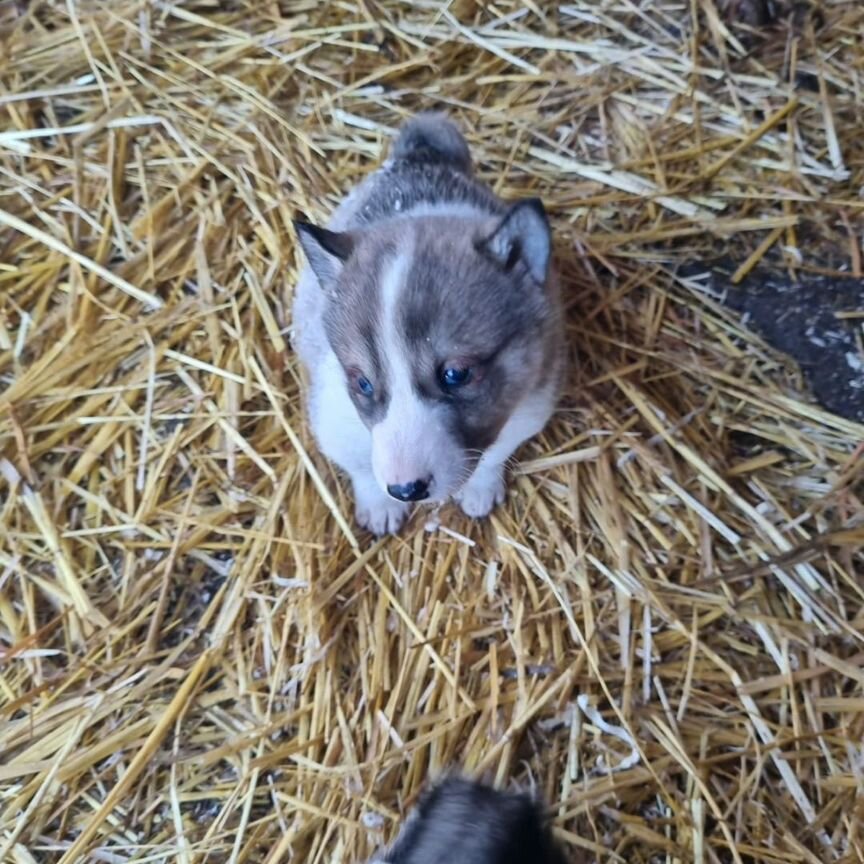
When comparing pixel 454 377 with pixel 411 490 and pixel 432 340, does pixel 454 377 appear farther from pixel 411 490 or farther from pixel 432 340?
pixel 411 490

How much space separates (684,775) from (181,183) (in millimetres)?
2687

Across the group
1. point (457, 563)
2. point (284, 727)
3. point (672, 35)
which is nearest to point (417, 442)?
point (457, 563)

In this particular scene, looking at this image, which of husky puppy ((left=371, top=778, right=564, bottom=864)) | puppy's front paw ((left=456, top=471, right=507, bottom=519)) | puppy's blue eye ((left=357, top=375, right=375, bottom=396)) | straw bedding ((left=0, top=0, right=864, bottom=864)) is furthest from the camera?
puppy's front paw ((left=456, top=471, right=507, bottom=519))

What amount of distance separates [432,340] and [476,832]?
1121 mm

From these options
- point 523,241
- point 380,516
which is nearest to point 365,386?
point 523,241

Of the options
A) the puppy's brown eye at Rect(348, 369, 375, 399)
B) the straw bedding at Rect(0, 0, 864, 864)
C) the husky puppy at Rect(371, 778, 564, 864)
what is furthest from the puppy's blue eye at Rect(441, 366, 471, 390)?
the husky puppy at Rect(371, 778, 564, 864)

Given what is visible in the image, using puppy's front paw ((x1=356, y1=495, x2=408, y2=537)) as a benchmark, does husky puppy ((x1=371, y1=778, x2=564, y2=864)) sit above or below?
above

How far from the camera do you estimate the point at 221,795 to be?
2.74 meters

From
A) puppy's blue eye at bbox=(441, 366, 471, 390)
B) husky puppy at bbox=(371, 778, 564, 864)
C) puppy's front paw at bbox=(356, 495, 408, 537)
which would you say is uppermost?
puppy's blue eye at bbox=(441, 366, 471, 390)

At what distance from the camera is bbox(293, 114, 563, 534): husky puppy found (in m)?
2.30

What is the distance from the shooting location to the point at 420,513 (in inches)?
121

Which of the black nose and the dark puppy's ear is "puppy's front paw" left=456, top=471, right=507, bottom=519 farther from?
the dark puppy's ear

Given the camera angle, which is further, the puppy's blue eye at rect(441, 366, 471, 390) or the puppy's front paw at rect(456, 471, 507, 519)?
the puppy's front paw at rect(456, 471, 507, 519)

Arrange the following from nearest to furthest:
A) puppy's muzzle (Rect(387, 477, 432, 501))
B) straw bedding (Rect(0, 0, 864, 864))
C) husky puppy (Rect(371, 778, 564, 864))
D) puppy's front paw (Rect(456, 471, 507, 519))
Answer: husky puppy (Rect(371, 778, 564, 864))
puppy's muzzle (Rect(387, 477, 432, 501))
straw bedding (Rect(0, 0, 864, 864))
puppy's front paw (Rect(456, 471, 507, 519))
